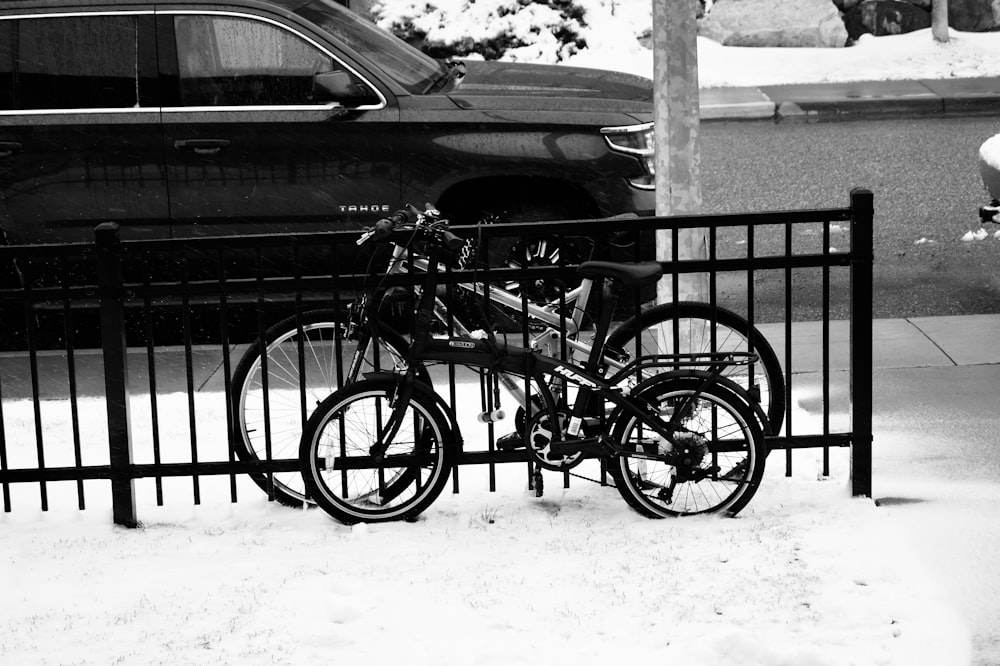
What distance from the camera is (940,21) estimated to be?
19.5m

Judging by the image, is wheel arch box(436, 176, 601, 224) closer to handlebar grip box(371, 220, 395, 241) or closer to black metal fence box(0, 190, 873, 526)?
black metal fence box(0, 190, 873, 526)

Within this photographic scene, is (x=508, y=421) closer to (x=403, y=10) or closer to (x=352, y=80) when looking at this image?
(x=352, y=80)

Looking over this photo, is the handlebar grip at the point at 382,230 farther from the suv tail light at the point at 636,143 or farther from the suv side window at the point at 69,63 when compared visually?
the suv side window at the point at 69,63

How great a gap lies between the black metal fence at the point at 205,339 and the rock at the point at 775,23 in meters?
10.9

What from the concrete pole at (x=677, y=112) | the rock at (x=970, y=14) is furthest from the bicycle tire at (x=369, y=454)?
the rock at (x=970, y=14)

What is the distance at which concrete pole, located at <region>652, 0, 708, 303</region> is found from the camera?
262 inches

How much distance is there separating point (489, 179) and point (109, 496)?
11.0 ft

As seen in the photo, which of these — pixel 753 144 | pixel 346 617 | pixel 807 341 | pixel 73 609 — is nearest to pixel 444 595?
pixel 346 617

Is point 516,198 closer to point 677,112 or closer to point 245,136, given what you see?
point 245,136

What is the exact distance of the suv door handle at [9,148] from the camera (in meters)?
8.23

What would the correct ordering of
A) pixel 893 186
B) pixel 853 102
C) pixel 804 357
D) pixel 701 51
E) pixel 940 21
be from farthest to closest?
pixel 701 51 < pixel 940 21 < pixel 853 102 < pixel 893 186 < pixel 804 357

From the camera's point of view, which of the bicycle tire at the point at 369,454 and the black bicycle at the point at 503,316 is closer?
the bicycle tire at the point at 369,454

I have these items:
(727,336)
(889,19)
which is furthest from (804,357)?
(889,19)

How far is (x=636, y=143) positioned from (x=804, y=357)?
166 centimetres
